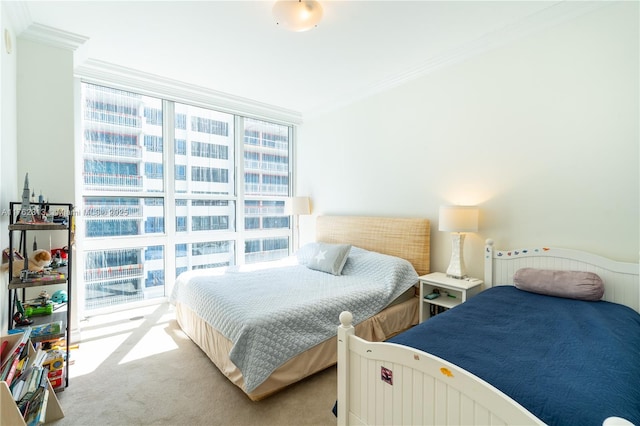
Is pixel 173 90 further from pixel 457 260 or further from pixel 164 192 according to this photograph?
pixel 457 260

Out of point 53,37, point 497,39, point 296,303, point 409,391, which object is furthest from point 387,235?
point 53,37

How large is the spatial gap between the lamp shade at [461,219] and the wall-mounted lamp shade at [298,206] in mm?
2228

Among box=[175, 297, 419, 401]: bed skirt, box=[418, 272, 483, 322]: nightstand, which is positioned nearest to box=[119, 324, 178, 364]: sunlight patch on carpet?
box=[175, 297, 419, 401]: bed skirt

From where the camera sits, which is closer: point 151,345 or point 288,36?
point 288,36

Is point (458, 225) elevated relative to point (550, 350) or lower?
elevated

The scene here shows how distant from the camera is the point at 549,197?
235cm

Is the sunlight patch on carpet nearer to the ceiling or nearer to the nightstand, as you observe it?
the nightstand

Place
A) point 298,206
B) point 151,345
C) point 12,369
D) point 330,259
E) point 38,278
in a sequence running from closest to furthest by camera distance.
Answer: point 12,369, point 38,278, point 151,345, point 330,259, point 298,206

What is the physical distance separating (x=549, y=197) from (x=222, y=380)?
281cm

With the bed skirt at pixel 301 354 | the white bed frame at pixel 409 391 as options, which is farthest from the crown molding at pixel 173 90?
the white bed frame at pixel 409 391

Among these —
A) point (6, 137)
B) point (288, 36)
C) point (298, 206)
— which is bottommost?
point (298, 206)

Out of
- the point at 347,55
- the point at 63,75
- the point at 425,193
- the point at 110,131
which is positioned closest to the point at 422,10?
the point at 347,55

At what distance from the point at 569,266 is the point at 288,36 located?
2.82 m

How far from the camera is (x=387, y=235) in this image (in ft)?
11.0
